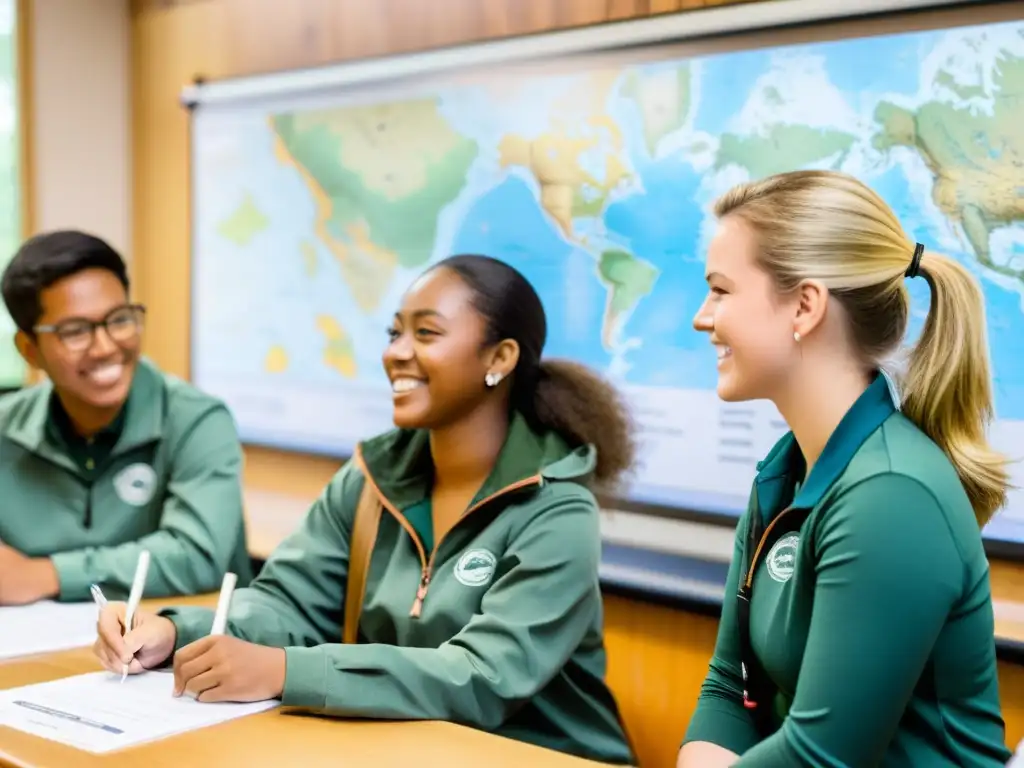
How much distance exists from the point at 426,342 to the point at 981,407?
84cm

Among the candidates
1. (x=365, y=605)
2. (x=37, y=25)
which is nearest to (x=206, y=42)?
(x=37, y=25)

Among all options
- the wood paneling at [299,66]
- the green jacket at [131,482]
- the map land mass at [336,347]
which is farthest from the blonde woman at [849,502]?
the map land mass at [336,347]

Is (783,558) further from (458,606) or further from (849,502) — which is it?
(458,606)

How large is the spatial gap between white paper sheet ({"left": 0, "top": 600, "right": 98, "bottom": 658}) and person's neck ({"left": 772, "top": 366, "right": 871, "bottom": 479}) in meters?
1.20

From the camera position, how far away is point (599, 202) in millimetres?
2381

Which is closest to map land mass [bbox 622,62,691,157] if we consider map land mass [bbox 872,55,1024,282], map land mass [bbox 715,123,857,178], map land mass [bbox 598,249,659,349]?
map land mass [bbox 715,123,857,178]

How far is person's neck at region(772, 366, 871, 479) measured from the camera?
4.14 feet

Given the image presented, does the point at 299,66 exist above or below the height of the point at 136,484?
above

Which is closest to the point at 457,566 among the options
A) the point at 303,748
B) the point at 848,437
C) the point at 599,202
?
the point at 303,748

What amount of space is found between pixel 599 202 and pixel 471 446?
82 cm

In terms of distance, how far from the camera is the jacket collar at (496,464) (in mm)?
1719

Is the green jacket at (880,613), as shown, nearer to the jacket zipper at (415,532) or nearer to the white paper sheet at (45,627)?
the jacket zipper at (415,532)

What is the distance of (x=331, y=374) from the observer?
2969 mm

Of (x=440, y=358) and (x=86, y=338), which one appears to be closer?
(x=440, y=358)
